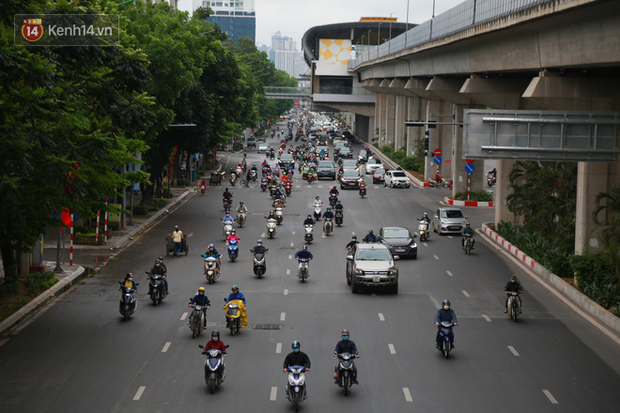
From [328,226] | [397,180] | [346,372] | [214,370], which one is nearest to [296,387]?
[346,372]

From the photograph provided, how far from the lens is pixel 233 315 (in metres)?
23.5

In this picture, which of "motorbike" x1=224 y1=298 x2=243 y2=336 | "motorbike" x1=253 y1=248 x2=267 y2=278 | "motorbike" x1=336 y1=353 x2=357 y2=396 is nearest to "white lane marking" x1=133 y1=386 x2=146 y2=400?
"motorbike" x1=336 y1=353 x2=357 y2=396

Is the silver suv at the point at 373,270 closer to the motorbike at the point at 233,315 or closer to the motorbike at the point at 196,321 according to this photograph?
the motorbike at the point at 233,315

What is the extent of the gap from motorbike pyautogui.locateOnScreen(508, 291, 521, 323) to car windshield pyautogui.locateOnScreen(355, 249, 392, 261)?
17.4 feet

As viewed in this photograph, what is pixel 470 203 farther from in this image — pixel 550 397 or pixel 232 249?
pixel 550 397

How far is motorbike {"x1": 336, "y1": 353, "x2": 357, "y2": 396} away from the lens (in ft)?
60.0

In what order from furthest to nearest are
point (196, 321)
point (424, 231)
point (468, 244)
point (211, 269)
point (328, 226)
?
point (328, 226) → point (424, 231) → point (468, 244) → point (211, 269) → point (196, 321)

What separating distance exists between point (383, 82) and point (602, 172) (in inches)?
2982

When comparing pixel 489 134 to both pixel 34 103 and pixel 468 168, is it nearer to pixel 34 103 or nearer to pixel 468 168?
pixel 34 103

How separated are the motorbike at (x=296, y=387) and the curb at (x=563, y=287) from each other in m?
11.1

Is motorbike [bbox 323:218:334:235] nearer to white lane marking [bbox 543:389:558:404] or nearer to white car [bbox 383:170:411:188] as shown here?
white lane marking [bbox 543:389:558:404]

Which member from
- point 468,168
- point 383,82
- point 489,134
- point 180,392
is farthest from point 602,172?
point 383,82

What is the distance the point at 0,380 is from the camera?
19156 millimetres

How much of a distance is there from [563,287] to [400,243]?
28.5ft
